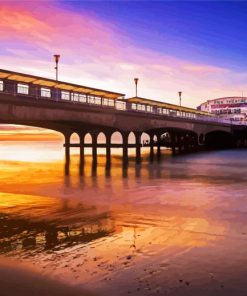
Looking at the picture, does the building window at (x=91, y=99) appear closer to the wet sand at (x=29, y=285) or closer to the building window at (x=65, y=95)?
the building window at (x=65, y=95)

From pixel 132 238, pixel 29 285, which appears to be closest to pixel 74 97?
pixel 132 238

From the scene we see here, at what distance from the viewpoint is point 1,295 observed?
23.9 feet

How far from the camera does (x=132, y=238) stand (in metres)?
11.3

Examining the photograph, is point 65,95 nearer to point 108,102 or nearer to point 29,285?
point 108,102

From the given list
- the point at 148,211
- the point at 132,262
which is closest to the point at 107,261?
the point at 132,262

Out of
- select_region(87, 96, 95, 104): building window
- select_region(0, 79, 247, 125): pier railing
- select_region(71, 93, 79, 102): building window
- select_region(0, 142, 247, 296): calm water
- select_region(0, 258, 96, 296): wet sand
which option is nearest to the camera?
select_region(0, 258, 96, 296): wet sand

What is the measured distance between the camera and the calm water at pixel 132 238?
8125 mm

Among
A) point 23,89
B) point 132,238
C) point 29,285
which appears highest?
point 23,89

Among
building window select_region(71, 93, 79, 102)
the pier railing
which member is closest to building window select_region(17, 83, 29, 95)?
the pier railing

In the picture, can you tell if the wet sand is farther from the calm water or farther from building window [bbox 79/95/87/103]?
building window [bbox 79/95/87/103]

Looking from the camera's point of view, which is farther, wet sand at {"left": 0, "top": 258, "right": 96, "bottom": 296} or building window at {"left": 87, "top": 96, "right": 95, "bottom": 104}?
building window at {"left": 87, "top": 96, "right": 95, "bottom": 104}

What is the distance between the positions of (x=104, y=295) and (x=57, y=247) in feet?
10.6

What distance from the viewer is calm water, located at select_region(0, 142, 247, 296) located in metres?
8.12

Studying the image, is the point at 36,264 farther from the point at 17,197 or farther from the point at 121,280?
the point at 17,197
